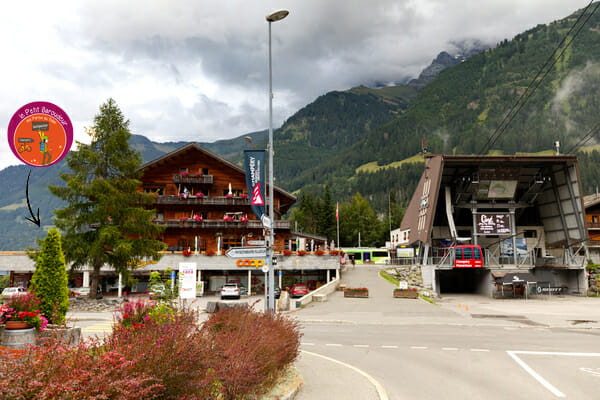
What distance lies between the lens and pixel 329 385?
403 inches

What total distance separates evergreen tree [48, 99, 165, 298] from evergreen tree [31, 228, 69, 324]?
789 inches

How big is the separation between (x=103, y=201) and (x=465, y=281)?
148 feet

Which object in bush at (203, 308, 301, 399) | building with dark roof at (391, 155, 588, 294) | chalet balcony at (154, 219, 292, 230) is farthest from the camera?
→ chalet balcony at (154, 219, 292, 230)

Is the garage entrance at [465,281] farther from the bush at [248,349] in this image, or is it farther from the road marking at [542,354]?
the bush at [248,349]

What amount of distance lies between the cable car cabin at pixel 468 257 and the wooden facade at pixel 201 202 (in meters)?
17.9

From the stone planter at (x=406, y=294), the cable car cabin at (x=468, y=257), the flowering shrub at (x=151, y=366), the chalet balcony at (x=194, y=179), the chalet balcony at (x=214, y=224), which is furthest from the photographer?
the chalet balcony at (x=194, y=179)

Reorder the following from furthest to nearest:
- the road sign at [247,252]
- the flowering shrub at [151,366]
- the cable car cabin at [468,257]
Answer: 1. the cable car cabin at [468,257]
2. the road sign at [247,252]
3. the flowering shrub at [151,366]

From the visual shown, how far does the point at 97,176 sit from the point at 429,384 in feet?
100

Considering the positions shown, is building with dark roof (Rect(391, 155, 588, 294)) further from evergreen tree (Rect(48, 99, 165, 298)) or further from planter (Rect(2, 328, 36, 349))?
planter (Rect(2, 328, 36, 349))

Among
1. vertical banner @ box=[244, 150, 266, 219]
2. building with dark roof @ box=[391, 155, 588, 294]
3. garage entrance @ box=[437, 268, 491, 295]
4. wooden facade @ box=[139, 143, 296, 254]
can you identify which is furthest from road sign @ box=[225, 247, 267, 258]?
garage entrance @ box=[437, 268, 491, 295]

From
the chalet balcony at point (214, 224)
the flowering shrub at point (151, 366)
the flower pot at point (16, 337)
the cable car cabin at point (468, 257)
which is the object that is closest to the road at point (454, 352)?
the flowering shrub at point (151, 366)

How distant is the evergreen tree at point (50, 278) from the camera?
12.9 m

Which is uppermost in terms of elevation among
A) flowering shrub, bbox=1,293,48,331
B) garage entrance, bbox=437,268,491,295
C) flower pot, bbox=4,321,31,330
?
flowering shrub, bbox=1,293,48,331

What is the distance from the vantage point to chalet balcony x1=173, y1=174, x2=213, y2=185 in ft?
161
